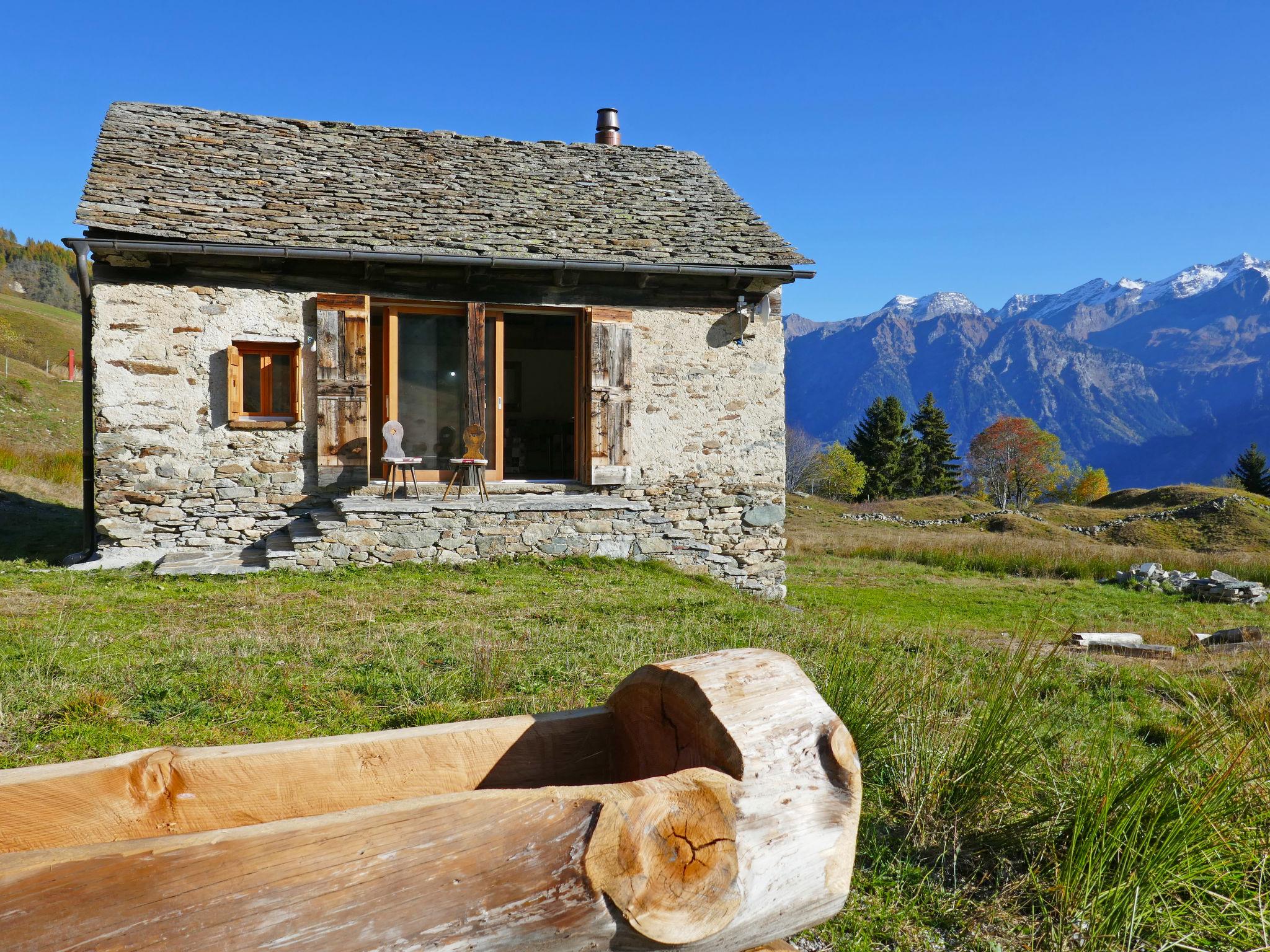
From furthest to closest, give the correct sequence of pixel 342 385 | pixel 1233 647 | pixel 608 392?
pixel 608 392
pixel 342 385
pixel 1233 647

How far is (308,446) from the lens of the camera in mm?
8367

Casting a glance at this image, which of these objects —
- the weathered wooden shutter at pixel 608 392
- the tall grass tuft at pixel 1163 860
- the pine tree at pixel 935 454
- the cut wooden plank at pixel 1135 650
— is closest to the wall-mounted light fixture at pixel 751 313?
the weathered wooden shutter at pixel 608 392

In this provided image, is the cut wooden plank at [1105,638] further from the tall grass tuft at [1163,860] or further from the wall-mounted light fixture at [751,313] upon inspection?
the tall grass tuft at [1163,860]

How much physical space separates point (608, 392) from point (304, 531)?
3401 millimetres

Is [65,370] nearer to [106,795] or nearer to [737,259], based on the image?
[737,259]

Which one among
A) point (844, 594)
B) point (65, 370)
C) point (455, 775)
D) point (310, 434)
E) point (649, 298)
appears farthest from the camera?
point (65, 370)

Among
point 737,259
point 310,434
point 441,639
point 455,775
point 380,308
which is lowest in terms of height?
point 441,639

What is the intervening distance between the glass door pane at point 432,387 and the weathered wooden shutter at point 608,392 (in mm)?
1601

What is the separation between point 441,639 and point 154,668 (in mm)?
1525

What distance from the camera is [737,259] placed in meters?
8.88

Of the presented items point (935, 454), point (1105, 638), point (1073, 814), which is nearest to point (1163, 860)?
point (1073, 814)

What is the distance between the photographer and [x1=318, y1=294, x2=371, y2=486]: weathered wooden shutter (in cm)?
823

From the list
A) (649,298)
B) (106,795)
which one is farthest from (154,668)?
(649,298)

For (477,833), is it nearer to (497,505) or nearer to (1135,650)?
(497,505)
